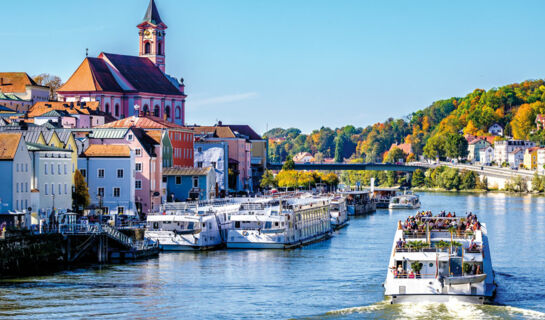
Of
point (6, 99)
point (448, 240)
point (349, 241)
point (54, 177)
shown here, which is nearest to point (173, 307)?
point (448, 240)

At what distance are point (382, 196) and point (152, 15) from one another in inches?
1556

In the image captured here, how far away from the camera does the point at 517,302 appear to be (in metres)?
45.1

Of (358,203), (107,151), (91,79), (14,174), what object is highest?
(91,79)

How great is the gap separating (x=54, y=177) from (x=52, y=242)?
10896 mm

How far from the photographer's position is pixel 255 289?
4872 centimetres

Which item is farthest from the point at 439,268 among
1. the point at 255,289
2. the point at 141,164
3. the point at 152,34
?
the point at 152,34

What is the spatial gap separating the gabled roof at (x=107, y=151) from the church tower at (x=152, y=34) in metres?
71.5

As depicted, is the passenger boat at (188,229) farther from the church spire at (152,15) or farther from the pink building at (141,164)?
the church spire at (152,15)

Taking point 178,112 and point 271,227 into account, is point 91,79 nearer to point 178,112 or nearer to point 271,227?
point 178,112

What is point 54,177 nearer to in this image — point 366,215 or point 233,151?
point 366,215

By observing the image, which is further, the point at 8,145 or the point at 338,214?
the point at 338,214

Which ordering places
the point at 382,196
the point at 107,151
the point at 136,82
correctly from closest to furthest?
the point at 107,151 < the point at 136,82 < the point at 382,196

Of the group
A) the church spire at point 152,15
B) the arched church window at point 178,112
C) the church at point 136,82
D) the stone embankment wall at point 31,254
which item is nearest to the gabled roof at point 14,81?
the church at point 136,82

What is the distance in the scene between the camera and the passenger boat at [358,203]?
114 m
